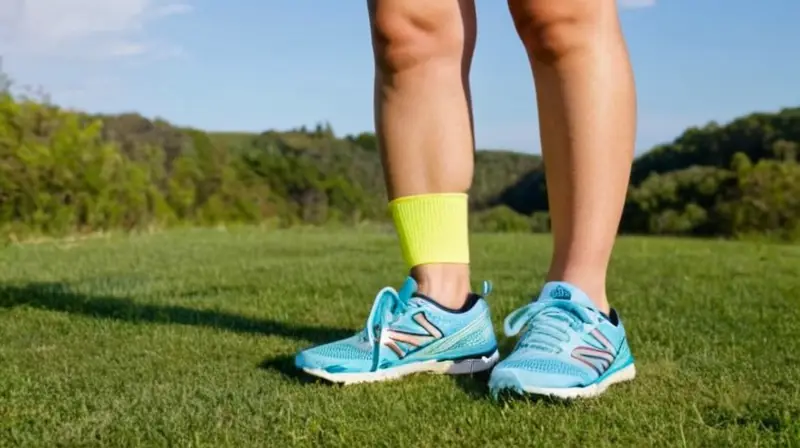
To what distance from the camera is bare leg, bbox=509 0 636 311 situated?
4.70 ft

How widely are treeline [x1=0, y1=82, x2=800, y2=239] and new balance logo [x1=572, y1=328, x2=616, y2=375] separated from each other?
5.12 metres

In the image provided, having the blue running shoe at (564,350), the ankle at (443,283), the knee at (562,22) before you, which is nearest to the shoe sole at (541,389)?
the blue running shoe at (564,350)

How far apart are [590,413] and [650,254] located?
132 inches

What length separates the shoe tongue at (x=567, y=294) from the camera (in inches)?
55.2

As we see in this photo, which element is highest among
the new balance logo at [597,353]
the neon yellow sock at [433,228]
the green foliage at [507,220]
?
the neon yellow sock at [433,228]

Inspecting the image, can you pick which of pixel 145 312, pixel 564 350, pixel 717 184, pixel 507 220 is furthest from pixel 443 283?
pixel 717 184

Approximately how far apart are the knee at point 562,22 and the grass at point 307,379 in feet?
1.62

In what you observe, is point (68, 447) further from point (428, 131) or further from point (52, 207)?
point (52, 207)

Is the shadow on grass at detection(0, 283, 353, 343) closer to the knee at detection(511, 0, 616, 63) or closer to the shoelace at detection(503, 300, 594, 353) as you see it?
the shoelace at detection(503, 300, 594, 353)

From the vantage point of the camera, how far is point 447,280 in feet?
4.99

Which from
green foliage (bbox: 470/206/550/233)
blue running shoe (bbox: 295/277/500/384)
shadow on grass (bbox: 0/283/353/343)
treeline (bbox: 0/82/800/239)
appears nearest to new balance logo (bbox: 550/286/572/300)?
blue running shoe (bbox: 295/277/500/384)

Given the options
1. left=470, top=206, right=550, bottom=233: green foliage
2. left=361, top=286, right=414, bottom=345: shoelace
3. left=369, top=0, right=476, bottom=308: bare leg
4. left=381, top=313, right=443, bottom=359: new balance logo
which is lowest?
left=470, top=206, right=550, bottom=233: green foliage

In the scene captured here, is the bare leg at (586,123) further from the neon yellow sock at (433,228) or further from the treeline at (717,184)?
the treeline at (717,184)

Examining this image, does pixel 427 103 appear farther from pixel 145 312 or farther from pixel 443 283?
pixel 145 312
